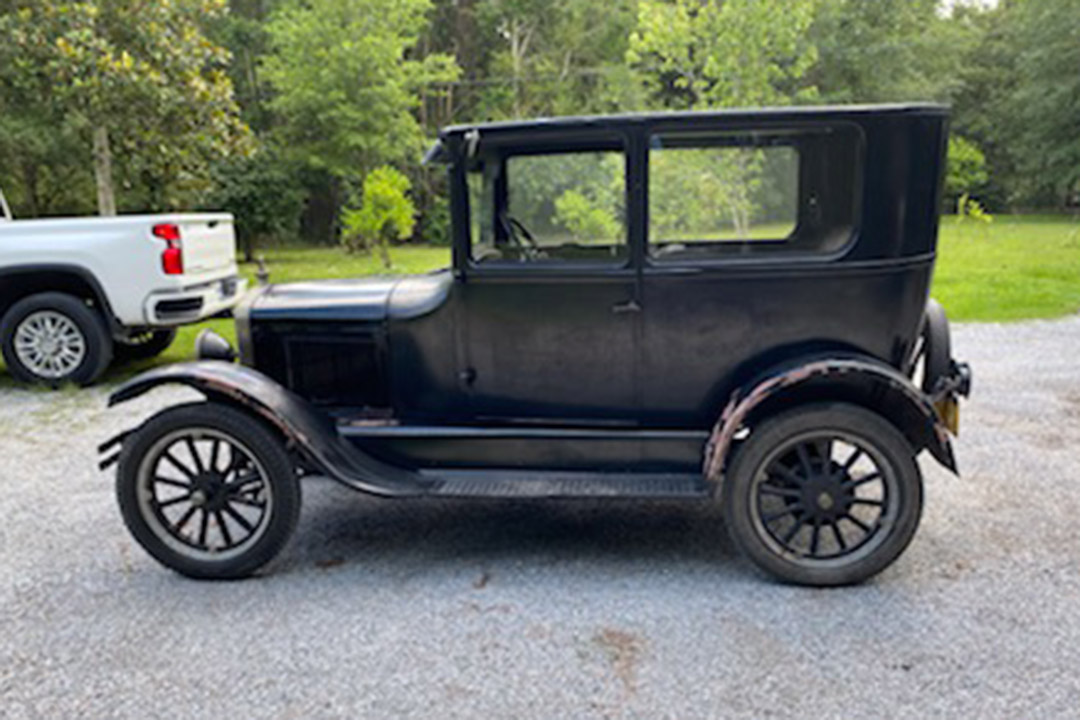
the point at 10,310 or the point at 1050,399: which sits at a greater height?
the point at 10,310

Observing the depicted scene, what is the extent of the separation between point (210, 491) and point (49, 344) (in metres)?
4.87

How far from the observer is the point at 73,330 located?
7.54 m

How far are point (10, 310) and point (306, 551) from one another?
518 cm

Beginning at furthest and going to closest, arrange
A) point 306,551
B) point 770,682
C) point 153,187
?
point 153,187, point 306,551, point 770,682

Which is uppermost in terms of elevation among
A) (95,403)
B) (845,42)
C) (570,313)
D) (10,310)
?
(845,42)

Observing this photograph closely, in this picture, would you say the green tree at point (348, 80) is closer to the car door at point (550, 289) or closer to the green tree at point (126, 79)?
the green tree at point (126, 79)

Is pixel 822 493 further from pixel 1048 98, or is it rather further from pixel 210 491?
pixel 1048 98

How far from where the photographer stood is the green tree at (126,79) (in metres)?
10.9

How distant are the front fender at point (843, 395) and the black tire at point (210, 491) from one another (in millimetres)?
1848

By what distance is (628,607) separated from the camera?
341 cm

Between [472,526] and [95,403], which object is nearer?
[472,526]

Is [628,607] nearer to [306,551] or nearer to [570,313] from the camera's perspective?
[570,313]

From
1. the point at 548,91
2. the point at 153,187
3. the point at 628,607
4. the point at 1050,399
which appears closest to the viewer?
the point at 628,607

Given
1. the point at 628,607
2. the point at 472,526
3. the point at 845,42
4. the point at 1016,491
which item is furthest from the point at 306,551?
the point at 845,42
